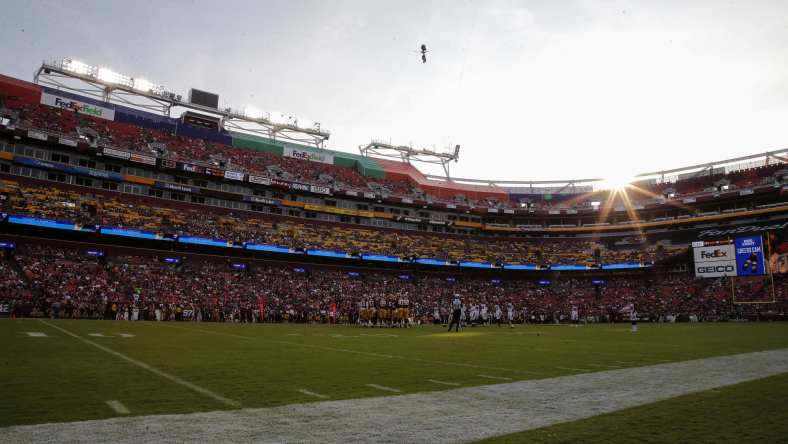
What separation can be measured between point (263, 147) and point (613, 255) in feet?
168

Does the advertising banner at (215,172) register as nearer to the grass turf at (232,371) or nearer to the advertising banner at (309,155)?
the advertising banner at (309,155)

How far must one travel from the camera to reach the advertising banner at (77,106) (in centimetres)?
5434

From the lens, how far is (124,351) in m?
12.8

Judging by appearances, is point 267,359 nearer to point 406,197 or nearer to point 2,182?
point 2,182

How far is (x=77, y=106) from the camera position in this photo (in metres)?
55.9

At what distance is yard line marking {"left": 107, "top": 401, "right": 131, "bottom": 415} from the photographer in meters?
5.69

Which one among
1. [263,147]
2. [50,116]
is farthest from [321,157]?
[50,116]

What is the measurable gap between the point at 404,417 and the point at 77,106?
64007 mm

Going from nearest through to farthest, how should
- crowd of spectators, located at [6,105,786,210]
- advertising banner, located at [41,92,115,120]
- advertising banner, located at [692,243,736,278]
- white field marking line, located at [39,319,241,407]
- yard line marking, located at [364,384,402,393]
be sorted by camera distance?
white field marking line, located at [39,319,241,407] → yard line marking, located at [364,384,402,393] → advertising banner, located at [692,243,736,278] → crowd of spectators, located at [6,105,786,210] → advertising banner, located at [41,92,115,120]

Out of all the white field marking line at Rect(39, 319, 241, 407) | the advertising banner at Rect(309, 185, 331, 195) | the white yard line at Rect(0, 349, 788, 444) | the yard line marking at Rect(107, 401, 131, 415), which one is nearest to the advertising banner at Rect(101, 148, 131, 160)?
the advertising banner at Rect(309, 185, 331, 195)

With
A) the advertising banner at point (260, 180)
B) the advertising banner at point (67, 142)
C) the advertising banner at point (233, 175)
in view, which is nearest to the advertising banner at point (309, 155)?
the advertising banner at point (260, 180)

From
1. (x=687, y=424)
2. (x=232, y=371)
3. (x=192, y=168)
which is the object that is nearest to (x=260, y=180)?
(x=192, y=168)

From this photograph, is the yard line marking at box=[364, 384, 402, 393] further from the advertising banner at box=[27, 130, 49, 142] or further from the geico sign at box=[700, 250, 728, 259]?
the advertising banner at box=[27, 130, 49, 142]

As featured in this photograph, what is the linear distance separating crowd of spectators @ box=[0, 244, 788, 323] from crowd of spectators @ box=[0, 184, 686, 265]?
310 centimetres
